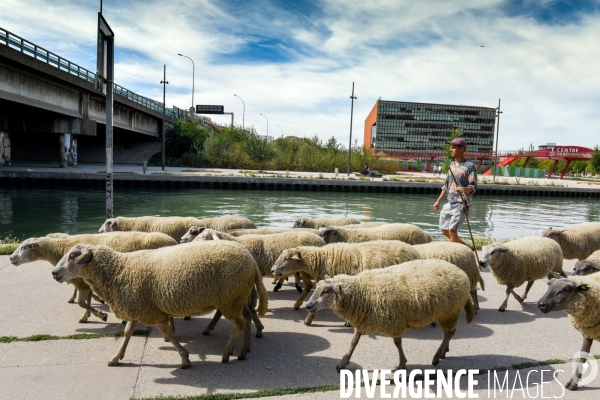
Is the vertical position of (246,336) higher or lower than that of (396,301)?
lower

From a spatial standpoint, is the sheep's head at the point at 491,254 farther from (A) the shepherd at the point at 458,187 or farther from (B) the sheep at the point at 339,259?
(B) the sheep at the point at 339,259

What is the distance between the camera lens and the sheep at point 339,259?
608cm

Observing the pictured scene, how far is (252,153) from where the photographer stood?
52.2 metres

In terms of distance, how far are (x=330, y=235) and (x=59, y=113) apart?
30.0m

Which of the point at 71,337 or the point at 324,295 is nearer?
the point at 324,295

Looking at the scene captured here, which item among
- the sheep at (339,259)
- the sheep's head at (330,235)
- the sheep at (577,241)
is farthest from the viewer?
the sheep at (577,241)

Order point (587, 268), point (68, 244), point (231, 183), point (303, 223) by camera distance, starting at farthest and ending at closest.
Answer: point (231, 183)
point (303, 223)
point (68, 244)
point (587, 268)

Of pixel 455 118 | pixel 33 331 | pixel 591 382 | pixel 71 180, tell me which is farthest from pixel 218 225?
pixel 455 118

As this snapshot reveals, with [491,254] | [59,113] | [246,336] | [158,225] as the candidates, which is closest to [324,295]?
[246,336]

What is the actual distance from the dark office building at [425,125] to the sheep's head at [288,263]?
121015 mm

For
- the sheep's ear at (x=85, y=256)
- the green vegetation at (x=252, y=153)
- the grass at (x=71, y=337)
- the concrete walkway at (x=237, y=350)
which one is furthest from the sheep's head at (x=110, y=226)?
the green vegetation at (x=252, y=153)

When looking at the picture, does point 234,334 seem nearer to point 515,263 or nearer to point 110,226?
point 515,263

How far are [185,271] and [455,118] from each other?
13089 cm

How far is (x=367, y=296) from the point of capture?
15.8ft
